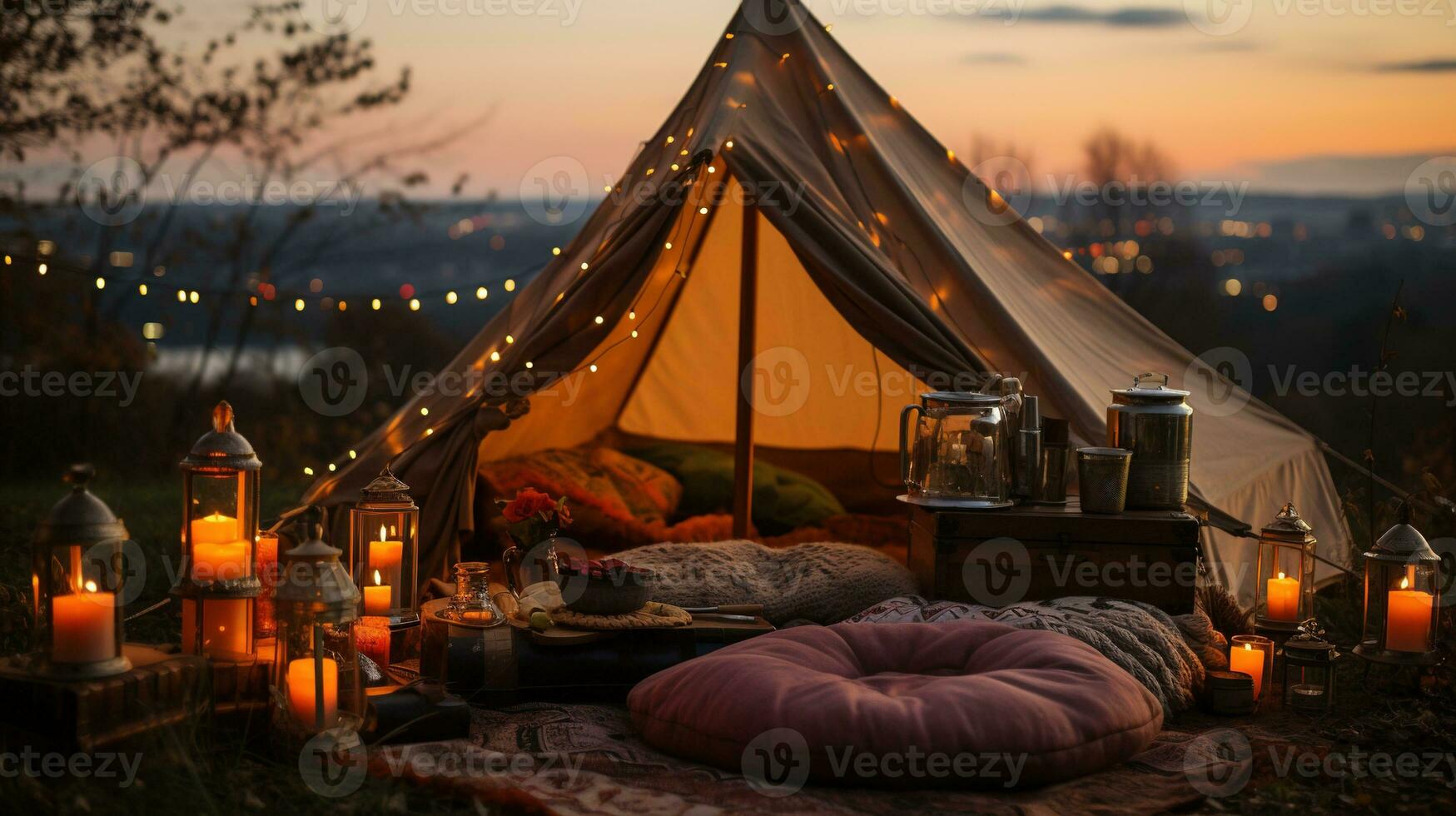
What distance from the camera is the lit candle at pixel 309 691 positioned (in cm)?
249

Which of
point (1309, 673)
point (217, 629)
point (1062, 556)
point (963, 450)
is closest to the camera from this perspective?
point (217, 629)

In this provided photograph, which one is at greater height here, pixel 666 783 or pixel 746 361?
pixel 746 361

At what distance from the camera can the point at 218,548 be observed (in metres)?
2.67

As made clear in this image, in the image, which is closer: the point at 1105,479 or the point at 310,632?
the point at 310,632

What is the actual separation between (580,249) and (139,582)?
181cm

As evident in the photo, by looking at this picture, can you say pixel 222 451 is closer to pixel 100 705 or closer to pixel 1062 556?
pixel 100 705

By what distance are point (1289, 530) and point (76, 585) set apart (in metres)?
2.80

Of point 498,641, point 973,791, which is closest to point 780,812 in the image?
point 973,791

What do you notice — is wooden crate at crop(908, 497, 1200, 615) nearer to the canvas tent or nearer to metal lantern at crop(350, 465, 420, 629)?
the canvas tent

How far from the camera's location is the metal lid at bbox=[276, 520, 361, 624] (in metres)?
2.46

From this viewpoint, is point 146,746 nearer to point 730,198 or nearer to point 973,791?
point 973,791

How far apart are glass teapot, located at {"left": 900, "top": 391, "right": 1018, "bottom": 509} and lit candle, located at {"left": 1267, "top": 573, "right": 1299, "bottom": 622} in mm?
699

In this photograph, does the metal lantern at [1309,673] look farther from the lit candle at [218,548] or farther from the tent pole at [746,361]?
the lit candle at [218,548]

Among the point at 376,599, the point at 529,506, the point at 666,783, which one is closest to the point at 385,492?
the point at 376,599
